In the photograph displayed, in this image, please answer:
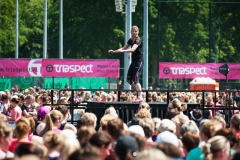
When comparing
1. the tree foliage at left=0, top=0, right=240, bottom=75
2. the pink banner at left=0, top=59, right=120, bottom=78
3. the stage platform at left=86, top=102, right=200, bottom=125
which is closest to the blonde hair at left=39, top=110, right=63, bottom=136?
the stage platform at left=86, top=102, right=200, bottom=125

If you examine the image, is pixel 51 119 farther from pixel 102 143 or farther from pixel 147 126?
pixel 102 143

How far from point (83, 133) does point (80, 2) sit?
57875mm

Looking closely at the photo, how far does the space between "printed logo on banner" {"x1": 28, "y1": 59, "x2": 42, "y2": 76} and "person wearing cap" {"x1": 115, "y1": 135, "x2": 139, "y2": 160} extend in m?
26.6

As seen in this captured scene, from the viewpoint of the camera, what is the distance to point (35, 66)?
3497cm

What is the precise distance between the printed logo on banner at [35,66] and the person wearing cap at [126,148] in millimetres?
26553

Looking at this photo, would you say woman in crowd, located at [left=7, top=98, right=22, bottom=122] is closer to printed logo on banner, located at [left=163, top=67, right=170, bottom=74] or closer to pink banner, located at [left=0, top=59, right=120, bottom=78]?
pink banner, located at [left=0, top=59, right=120, bottom=78]

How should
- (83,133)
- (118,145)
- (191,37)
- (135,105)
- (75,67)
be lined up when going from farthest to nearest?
(191,37) → (75,67) → (135,105) → (83,133) → (118,145)

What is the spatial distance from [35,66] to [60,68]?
3.61ft

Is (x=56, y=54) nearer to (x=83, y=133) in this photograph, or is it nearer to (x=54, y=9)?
(x=54, y=9)

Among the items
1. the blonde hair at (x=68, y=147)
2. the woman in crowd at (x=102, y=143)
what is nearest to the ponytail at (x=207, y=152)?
the woman in crowd at (x=102, y=143)

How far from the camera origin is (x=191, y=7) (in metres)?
62.1

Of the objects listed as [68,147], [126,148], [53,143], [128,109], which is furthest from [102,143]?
[128,109]

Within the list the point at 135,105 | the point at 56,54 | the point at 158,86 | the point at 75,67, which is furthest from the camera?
the point at 56,54

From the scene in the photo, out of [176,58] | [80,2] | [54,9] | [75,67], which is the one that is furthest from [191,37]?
[75,67]
